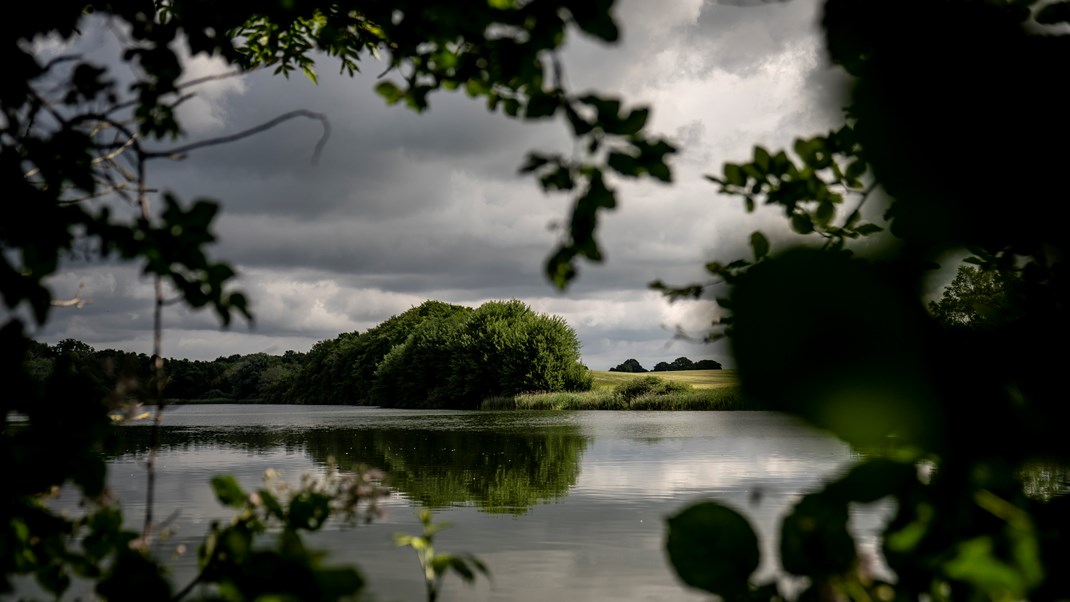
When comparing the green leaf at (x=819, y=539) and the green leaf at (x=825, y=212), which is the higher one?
the green leaf at (x=825, y=212)

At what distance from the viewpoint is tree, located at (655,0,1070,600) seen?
0.44 m

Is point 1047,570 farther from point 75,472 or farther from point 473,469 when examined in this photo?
point 473,469

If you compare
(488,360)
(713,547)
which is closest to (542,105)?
(713,547)

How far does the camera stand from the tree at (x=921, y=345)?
443 millimetres

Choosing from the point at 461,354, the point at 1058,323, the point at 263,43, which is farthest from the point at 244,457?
the point at 461,354

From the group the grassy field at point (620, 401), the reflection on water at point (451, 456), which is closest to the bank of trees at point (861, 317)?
the reflection on water at point (451, 456)

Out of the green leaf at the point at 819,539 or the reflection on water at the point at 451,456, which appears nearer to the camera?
the green leaf at the point at 819,539

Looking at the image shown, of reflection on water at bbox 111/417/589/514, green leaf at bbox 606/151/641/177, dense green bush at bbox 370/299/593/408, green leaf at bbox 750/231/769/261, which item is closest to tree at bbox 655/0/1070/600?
green leaf at bbox 606/151/641/177

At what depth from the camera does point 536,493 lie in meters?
7.37

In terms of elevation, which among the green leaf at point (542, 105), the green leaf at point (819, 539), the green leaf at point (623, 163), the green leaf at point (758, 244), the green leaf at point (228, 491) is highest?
the green leaf at point (542, 105)

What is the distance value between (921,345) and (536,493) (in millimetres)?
7128

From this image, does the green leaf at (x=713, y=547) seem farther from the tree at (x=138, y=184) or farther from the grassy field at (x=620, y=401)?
the grassy field at (x=620, y=401)

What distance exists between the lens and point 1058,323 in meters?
0.71

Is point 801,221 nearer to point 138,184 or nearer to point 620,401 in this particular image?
point 138,184
